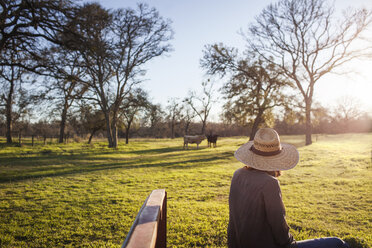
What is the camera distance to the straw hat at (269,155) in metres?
2.20

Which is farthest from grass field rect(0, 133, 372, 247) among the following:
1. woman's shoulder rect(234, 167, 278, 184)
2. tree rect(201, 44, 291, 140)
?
tree rect(201, 44, 291, 140)

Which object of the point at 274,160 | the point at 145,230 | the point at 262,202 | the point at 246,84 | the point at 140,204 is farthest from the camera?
the point at 246,84

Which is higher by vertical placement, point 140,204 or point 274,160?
point 274,160

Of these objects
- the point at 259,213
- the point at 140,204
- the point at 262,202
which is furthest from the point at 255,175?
the point at 140,204

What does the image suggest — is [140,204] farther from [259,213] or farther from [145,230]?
[145,230]

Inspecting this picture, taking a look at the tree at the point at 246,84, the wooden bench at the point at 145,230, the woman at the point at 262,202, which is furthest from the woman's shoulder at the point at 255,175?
the tree at the point at 246,84

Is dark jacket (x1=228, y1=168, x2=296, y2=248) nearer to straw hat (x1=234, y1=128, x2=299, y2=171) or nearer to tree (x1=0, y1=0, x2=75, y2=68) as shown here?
straw hat (x1=234, y1=128, x2=299, y2=171)

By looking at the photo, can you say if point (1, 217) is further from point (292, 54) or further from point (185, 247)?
point (292, 54)

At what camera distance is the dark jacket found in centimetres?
197

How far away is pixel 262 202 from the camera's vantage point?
201 cm

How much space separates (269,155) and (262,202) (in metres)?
0.52

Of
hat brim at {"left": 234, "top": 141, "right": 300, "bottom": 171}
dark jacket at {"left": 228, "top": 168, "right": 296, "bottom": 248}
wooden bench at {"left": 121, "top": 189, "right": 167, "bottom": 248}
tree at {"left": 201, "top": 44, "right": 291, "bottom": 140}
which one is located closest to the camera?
Result: wooden bench at {"left": 121, "top": 189, "right": 167, "bottom": 248}

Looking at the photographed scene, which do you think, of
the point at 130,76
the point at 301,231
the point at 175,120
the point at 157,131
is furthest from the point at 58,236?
the point at 157,131

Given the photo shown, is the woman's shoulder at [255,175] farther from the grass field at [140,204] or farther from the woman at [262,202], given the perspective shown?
the grass field at [140,204]
